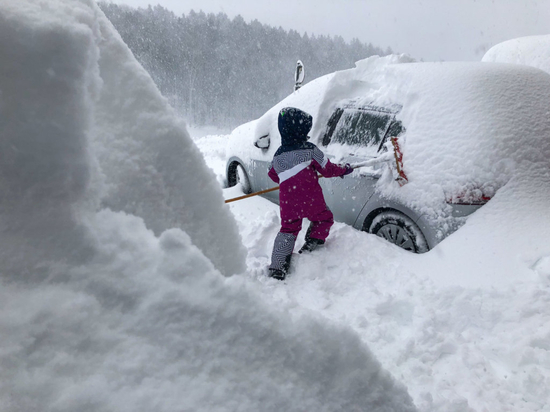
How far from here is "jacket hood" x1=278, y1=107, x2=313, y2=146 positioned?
11.0 feet

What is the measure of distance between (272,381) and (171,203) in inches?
23.7

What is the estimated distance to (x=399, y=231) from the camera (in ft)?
10.9

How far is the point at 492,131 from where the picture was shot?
2852 mm

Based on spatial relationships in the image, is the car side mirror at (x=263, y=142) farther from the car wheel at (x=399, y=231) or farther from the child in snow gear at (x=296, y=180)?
the car wheel at (x=399, y=231)

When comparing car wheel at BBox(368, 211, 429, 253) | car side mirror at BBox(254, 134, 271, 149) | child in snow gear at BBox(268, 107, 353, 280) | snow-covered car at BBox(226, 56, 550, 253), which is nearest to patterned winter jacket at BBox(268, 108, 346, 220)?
child in snow gear at BBox(268, 107, 353, 280)

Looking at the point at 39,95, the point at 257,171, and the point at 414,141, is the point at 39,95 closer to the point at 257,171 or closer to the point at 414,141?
the point at 414,141

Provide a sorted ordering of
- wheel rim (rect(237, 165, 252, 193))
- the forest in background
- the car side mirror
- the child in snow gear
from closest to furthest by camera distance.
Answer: the child in snow gear, the car side mirror, wheel rim (rect(237, 165, 252, 193)), the forest in background

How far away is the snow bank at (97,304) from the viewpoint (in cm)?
67

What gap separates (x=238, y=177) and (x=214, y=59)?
3565 centimetres

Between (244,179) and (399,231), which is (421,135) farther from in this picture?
(244,179)

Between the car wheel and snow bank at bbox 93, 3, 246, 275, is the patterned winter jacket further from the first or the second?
snow bank at bbox 93, 3, 246, 275

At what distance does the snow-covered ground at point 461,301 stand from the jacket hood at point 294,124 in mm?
1200

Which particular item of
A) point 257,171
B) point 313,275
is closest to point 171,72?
point 257,171

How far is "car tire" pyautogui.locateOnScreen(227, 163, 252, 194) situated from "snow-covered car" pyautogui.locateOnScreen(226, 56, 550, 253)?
1.59 metres
